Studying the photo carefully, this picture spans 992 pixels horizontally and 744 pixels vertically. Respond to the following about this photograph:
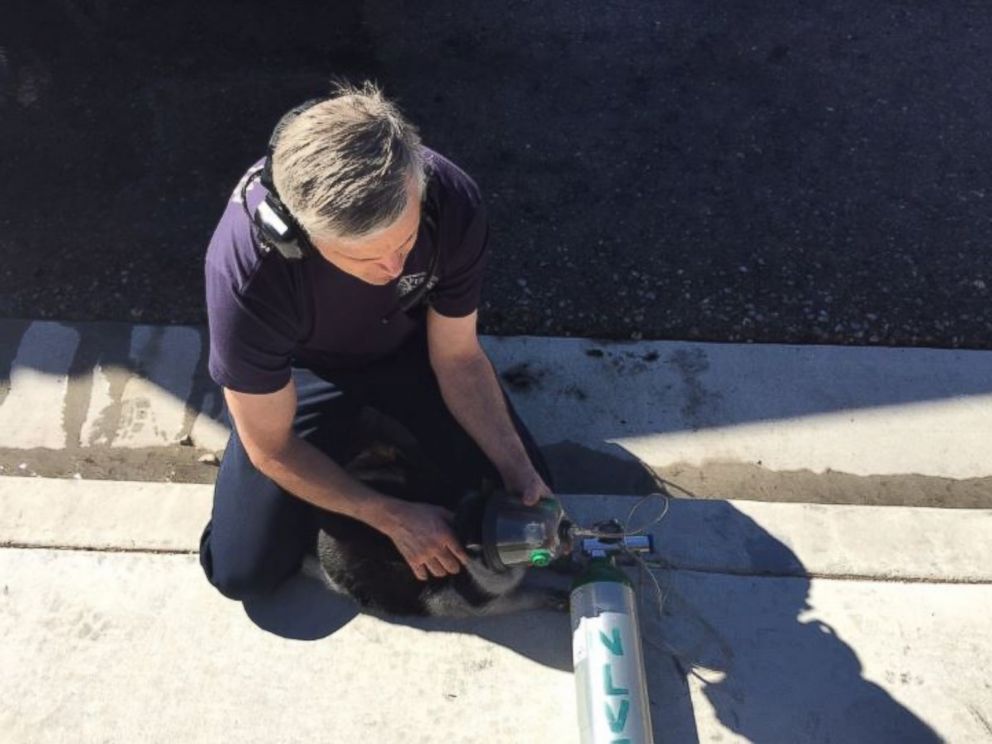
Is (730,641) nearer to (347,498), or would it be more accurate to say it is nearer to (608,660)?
(608,660)

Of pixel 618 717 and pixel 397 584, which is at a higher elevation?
pixel 618 717

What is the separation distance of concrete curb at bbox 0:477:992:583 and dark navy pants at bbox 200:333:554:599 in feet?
0.71

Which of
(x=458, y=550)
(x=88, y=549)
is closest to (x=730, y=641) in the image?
(x=458, y=550)

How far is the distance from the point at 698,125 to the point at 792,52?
2.42ft

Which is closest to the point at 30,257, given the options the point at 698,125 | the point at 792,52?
the point at 698,125

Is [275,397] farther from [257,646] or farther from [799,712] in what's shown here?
[799,712]

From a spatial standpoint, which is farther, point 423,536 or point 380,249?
point 423,536

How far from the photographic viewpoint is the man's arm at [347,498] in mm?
2100

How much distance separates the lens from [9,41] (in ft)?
13.6

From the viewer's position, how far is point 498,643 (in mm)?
2326

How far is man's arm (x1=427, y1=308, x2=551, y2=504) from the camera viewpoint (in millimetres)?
2230

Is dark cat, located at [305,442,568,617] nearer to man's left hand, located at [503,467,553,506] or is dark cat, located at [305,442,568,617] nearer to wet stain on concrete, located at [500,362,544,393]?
man's left hand, located at [503,467,553,506]

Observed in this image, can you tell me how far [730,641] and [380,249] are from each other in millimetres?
1479

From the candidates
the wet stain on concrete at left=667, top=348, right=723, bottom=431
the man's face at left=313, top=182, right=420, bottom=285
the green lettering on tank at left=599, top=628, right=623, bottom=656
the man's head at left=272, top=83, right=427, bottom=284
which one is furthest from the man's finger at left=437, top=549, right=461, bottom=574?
the wet stain on concrete at left=667, top=348, right=723, bottom=431
